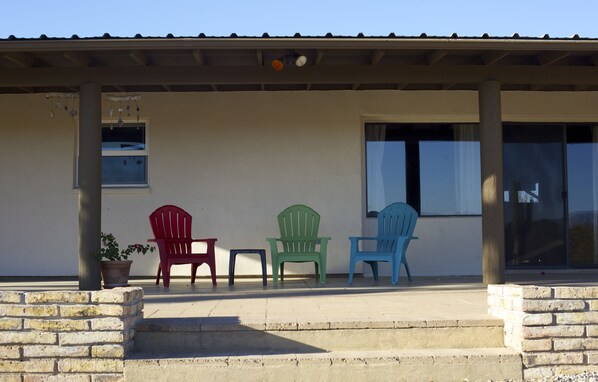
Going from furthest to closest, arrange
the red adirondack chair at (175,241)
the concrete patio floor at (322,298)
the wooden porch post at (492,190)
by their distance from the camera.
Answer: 1. the red adirondack chair at (175,241)
2. the wooden porch post at (492,190)
3. the concrete patio floor at (322,298)

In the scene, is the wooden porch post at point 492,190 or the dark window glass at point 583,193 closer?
the wooden porch post at point 492,190

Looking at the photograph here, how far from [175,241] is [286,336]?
3396 mm

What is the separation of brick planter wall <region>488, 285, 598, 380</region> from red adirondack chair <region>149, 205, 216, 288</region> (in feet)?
12.0

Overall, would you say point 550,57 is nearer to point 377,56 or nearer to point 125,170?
point 377,56

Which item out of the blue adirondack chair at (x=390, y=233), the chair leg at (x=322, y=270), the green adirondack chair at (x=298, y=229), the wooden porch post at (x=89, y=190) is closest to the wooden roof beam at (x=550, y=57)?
the blue adirondack chair at (x=390, y=233)

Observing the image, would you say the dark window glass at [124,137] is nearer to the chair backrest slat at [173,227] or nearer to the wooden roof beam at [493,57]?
the chair backrest slat at [173,227]

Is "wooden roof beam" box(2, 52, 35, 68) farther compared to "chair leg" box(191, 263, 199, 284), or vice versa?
"chair leg" box(191, 263, 199, 284)

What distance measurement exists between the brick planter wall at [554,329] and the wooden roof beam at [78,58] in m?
4.18

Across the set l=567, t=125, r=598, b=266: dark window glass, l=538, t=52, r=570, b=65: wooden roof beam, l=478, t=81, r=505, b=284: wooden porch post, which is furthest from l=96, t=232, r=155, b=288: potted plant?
l=567, t=125, r=598, b=266: dark window glass

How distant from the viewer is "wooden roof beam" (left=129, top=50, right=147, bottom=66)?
20.4ft

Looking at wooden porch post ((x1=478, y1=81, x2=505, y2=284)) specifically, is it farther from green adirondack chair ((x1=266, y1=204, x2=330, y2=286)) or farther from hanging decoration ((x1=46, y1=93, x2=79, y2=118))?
hanging decoration ((x1=46, y1=93, x2=79, y2=118))

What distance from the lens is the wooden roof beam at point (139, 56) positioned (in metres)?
6.20

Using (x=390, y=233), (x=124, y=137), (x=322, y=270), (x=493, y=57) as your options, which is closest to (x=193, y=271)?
(x=322, y=270)

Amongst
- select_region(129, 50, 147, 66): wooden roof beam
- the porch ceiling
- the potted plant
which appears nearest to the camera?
the porch ceiling
